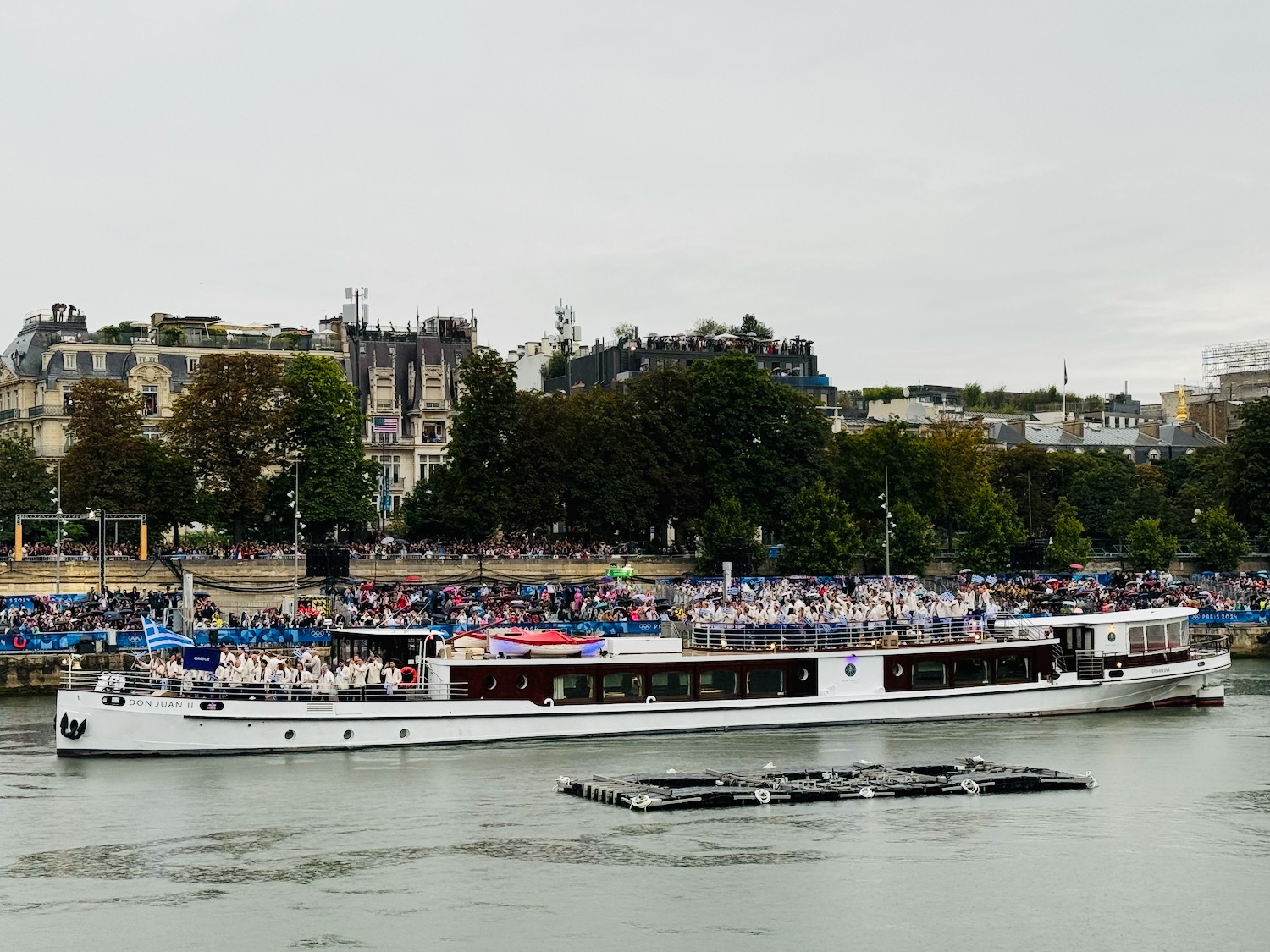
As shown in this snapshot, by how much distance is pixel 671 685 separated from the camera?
48.0 m

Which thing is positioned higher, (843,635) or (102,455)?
(102,455)

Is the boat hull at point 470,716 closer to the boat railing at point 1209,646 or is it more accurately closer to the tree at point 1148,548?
the boat railing at point 1209,646

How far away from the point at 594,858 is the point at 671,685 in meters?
14.5

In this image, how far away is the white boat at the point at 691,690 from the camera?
1737 inches

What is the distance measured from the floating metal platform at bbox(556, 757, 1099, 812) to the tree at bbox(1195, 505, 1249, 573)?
168 feet

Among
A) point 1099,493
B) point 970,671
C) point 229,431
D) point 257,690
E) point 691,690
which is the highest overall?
point 229,431

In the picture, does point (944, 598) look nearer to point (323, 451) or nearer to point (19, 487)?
point (323, 451)

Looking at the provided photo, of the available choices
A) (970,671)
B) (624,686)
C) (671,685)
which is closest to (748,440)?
(970,671)

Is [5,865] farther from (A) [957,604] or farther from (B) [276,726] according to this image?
(A) [957,604]

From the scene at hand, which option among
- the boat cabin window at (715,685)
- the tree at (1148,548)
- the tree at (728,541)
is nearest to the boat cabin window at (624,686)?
the boat cabin window at (715,685)

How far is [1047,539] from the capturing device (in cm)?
9925

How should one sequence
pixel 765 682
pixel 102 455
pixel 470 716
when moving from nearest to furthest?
pixel 470 716 < pixel 765 682 < pixel 102 455

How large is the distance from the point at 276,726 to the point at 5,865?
12.0 m

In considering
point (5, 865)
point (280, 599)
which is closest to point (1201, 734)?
point (5, 865)
